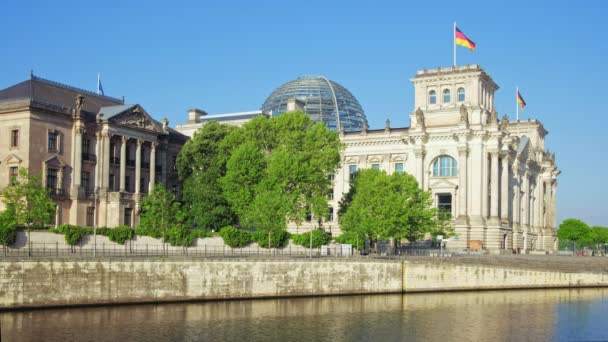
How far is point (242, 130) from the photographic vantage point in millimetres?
94062

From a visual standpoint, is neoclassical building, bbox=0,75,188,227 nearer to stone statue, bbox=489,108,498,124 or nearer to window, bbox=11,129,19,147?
window, bbox=11,129,19,147

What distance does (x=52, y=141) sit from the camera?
87500mm

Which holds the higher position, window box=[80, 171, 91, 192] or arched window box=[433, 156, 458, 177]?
arched window box=[433, 156, 458, 177]

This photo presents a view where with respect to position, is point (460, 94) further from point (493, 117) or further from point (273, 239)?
point (273, 239)

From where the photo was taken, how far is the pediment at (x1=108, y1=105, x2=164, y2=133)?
94188 millimetres

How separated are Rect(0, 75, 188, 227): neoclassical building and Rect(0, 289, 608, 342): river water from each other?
35350mm

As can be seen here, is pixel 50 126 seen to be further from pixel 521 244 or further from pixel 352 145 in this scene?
pixel 521 244

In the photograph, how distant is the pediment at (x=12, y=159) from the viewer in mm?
84375

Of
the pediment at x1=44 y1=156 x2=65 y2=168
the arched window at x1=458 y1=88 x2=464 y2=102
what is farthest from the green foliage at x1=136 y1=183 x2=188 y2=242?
the arched window at x1=458 y1=88 x2=464 y2=102

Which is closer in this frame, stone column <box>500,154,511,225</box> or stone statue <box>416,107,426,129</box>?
stone statue <box>416,107,426,129</box>

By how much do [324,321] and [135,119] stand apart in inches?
2062

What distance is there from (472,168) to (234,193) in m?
39.5

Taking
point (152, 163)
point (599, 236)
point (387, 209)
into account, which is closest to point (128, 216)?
point (152, 163)

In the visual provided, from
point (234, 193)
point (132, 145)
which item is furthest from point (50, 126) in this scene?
point (234, 193)
